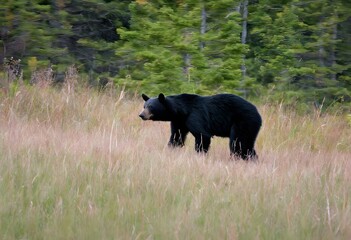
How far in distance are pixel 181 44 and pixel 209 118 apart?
4956 millimetres

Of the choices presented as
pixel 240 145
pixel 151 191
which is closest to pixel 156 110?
pixel 240 145

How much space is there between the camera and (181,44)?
1248 centimetres

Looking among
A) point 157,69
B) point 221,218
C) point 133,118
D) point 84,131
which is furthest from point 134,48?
point 221,218

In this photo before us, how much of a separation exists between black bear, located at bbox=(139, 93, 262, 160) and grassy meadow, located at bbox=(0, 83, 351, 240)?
31 cm

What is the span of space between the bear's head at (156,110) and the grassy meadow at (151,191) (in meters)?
0.37

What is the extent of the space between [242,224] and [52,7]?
13850 millimetres

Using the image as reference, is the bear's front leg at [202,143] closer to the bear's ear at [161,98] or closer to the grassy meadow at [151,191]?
the grassy meadow at [151,191]

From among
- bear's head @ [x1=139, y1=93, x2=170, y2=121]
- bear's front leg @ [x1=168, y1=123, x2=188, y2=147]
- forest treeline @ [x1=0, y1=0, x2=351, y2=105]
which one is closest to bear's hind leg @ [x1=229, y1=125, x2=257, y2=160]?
bear's front leg @ [x1=168, y1=123, x2=188, y2=147]

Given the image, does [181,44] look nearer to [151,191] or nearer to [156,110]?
[156,110]

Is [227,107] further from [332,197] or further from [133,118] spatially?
[332,197]

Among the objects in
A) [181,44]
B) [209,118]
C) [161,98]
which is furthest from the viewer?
[181,44]

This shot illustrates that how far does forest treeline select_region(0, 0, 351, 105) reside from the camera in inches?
496

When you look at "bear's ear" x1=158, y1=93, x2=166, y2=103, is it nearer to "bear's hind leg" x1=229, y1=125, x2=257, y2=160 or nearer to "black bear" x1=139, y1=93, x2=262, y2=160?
"black bear" x1=139, y1=93, x2=262, y2=160

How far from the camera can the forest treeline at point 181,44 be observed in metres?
12.6
